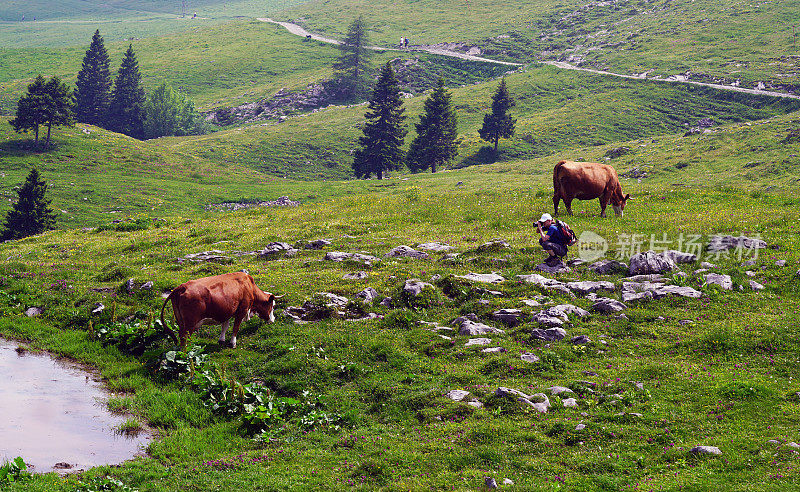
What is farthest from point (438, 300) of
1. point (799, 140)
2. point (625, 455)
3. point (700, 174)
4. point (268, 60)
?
point (268, 60)

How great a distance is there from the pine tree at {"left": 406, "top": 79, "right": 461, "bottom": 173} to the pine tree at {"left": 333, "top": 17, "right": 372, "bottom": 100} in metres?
58.3

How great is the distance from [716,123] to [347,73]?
91.9 metres

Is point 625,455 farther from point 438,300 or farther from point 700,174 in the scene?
point 700,174

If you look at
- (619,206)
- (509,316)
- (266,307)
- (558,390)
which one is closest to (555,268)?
(509,316)

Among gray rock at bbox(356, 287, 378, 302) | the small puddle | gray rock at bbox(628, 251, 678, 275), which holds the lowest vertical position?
the small puddle

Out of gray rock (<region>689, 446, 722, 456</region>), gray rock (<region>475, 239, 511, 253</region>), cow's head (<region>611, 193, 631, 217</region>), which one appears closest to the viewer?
gray rock (<region>689, 446, 722, 456</region>)

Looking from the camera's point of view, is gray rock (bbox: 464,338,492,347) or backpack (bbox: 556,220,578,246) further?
backpack (bbox: 556,220,578,246)

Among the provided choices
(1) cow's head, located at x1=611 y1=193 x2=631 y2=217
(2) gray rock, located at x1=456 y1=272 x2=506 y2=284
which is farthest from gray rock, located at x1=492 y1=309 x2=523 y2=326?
(1) cow's head, located at x1=611 y1=193 x2=631 y2=217

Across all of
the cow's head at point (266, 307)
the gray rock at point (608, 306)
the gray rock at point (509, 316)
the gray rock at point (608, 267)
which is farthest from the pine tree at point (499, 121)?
the cow's head at point (266, 307)

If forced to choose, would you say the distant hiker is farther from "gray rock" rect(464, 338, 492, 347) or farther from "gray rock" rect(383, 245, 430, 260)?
"gray rock" rect(464, 338, 492, 347)

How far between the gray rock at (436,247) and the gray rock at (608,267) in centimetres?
694

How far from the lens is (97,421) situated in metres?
14.4

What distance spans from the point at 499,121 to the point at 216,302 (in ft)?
295

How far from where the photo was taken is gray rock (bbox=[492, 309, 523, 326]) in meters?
18.5
